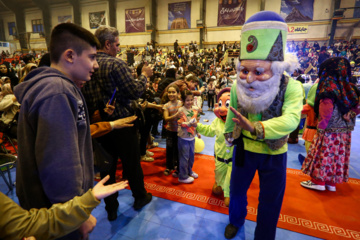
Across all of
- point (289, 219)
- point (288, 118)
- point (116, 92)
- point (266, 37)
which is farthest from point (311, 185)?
point (116, 92)

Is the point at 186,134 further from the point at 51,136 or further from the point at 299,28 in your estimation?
the point at 299,28

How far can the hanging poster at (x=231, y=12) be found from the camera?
16969 millimetres

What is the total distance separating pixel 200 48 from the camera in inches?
739

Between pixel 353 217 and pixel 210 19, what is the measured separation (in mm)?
19201

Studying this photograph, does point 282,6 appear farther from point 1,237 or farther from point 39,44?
point 39,44

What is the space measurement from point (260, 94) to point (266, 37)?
16.6 inches

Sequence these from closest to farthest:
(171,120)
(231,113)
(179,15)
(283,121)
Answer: (283,121), (231,113), (171,120), (179,15)

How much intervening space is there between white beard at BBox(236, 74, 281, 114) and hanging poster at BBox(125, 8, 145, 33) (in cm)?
2086

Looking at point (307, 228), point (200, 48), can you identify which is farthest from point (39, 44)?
→ point (307, 228)

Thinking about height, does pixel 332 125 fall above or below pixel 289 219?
above

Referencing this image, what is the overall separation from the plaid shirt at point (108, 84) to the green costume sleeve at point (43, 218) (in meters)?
1.25

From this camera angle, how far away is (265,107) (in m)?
1.50

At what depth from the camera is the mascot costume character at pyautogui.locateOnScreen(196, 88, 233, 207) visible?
244 cm

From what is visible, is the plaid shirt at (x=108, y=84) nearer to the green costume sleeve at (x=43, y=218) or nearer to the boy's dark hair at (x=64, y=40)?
the boy's dark hair at (x=64, y=40)
